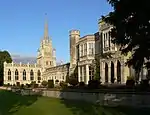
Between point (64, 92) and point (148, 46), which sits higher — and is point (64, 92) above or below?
below

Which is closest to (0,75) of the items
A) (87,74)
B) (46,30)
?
(46,30)

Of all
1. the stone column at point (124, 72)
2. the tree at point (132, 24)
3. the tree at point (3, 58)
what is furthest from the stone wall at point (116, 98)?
the tree at point (3, 58)

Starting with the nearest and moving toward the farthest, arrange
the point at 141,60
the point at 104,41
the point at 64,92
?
1. the point at 141,60
2. the point at 64,92
3. the point at 104,41

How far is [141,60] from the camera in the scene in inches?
763

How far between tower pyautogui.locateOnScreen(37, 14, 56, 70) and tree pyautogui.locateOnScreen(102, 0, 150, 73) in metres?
110

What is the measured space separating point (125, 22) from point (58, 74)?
77846 mm

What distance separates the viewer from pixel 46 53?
133 m

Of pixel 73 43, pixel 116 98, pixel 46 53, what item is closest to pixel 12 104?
pixel 116 98

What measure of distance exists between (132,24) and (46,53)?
11568 centimetres

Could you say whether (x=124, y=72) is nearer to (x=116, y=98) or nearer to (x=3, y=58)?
(x=116, y=98)

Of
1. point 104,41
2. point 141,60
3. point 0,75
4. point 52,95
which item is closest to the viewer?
point 141,60

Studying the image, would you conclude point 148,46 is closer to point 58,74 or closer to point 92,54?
point 92,54

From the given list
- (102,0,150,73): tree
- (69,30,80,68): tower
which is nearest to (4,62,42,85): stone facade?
(69,30,80,68): tower

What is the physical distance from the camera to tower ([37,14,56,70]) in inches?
5162
